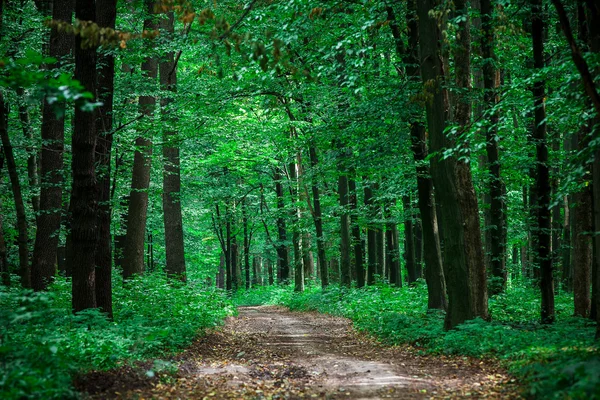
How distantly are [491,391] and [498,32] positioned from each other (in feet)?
25.7

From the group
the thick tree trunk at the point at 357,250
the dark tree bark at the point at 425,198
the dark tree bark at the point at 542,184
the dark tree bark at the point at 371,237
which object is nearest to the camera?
the dark tree bark at the point at 542,184

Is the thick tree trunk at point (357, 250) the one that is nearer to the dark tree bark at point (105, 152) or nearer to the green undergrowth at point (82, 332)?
the green undergrowth at point (82, 332)

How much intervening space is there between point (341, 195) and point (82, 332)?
48.1ft

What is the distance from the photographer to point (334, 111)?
14.7 m

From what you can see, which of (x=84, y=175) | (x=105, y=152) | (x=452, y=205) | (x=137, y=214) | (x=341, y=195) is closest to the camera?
(x=84, y=175)

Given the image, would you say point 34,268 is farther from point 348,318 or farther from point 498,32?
point 498,32

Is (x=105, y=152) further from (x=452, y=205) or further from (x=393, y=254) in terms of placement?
(x=393, y=254)

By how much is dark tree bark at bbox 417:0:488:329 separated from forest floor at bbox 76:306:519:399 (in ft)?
4.99

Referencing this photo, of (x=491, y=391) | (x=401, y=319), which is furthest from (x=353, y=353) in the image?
(x=491, y=391)

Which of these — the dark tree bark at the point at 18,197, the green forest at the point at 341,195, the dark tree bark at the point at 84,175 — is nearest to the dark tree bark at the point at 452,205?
the green forest at the point at 341,195

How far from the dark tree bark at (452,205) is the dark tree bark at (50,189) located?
9.15 meters

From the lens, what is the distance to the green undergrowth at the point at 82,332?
16.7ft

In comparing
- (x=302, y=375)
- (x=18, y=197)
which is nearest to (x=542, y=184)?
(x=302, y=375)

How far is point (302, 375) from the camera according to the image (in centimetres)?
782
